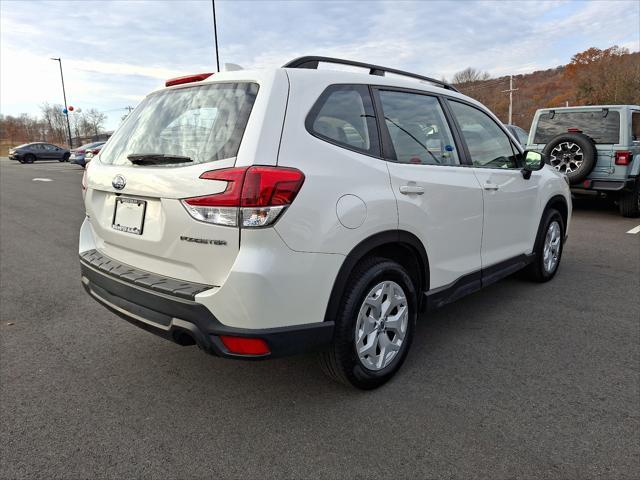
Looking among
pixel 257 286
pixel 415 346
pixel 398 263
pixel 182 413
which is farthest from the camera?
pixel 415 346

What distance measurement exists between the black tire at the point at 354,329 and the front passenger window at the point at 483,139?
1.30m

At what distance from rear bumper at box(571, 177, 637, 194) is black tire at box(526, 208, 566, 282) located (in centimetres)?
394

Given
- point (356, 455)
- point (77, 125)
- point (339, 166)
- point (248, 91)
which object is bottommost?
point (356, 455)

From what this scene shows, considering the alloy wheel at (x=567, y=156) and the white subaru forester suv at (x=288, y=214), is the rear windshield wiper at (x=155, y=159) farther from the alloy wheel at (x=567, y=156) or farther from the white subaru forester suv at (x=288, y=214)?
the alloy wheel at (x=567, y=156)

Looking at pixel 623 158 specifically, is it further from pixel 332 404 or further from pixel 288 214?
pixel 288 214

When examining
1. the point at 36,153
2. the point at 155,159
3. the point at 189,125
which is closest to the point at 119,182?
the point at 155,159

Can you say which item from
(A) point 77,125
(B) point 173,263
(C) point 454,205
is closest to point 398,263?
(C) point 454,205

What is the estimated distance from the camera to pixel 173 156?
8.23 feet

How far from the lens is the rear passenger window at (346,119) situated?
2498mm

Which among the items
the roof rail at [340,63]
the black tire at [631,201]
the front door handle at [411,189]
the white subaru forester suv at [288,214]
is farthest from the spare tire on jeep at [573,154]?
the front door handle at [411,189]

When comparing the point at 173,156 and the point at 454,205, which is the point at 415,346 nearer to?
the point at 454,205

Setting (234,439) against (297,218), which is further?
(234,439)

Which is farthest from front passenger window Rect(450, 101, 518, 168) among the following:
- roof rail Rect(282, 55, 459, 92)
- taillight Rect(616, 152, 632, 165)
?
taillight Rect(616, 152, 632, 165)

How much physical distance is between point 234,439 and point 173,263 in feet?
3.06
